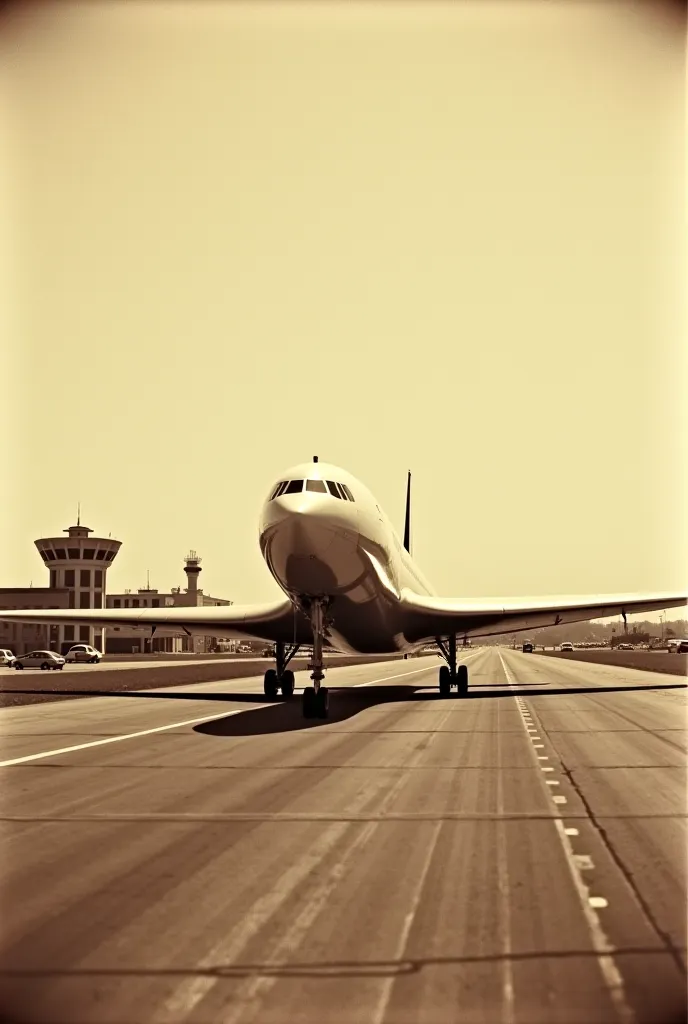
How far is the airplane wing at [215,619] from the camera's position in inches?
1080

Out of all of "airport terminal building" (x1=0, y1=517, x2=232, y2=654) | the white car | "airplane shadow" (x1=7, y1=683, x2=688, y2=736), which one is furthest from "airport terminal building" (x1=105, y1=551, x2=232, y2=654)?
"airplane shadow" (x1=7, y1=683, x2=688, y2=736)

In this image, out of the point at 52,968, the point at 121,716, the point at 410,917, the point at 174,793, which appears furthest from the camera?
the point at 121,716

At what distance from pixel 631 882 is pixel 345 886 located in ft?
6.97

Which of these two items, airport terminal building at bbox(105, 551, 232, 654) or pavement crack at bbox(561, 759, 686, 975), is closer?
pavement crack at bbox(561, 759, 686, 975)

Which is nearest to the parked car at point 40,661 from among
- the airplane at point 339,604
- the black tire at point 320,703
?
the airplane at point 339,604

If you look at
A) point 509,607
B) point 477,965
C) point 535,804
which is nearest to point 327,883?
point 477,965

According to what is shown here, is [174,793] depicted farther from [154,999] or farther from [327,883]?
[154,999]

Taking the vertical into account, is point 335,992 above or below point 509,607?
below

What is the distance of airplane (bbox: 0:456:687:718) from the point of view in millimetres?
19094

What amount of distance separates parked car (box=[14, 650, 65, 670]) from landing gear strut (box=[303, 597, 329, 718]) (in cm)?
5080

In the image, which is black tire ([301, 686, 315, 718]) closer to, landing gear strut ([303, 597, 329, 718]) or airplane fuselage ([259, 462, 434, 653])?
landing gear strut ([303, 597, 329, 718])

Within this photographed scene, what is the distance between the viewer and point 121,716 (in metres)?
22.2

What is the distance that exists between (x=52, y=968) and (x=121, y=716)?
1814cm

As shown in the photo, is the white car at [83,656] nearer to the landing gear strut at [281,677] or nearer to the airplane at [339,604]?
the airplane at [339,604]
